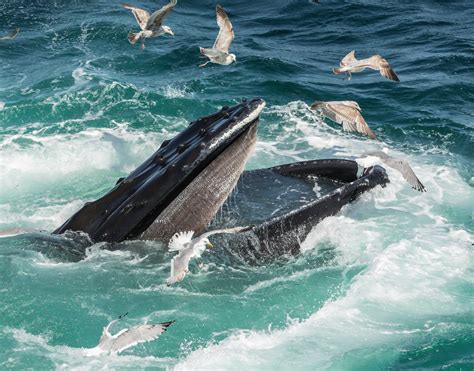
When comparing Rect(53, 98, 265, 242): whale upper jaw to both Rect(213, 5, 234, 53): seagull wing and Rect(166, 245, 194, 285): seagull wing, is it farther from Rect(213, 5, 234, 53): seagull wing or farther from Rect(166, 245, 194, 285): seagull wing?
Rect(213, 5, 234, 53): seagull wing

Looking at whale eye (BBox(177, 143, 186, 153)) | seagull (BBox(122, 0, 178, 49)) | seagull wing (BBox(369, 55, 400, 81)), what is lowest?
seagull wing (BBox(369, 55, 400, 81))

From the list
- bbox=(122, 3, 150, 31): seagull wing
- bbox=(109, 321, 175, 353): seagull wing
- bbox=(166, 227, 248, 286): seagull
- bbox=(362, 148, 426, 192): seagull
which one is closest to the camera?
bbox=(109, 321, 175, 353): seagull wing

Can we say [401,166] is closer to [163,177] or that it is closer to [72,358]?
[163,177]

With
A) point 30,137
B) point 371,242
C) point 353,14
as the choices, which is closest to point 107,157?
point 30,137

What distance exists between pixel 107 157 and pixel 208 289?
641cm

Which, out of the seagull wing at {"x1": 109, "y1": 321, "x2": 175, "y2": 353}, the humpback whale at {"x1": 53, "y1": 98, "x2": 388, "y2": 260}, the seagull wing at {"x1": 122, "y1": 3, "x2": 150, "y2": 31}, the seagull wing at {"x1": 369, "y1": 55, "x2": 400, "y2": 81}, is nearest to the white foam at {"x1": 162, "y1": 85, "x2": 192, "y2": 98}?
the seagull wing at {"x1": 122, "y1": 3, "x2": 150, "y2": 31}

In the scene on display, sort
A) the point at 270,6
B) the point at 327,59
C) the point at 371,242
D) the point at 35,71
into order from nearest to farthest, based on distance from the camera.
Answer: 1. the point at 371,242
2. the point at 35,71
3. the point at 327,59
4. the point at 270,6

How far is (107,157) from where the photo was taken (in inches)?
604

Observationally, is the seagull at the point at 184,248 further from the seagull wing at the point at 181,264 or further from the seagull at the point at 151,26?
the seagull at the point at 151,26

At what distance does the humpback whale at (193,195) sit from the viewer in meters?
8.53

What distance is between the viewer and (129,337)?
25.7 ft

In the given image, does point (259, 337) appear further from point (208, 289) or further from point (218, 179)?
point (218, 179)

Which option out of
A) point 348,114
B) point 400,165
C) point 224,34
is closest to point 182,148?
point 400,165

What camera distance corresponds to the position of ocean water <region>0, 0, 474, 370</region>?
351 inches
